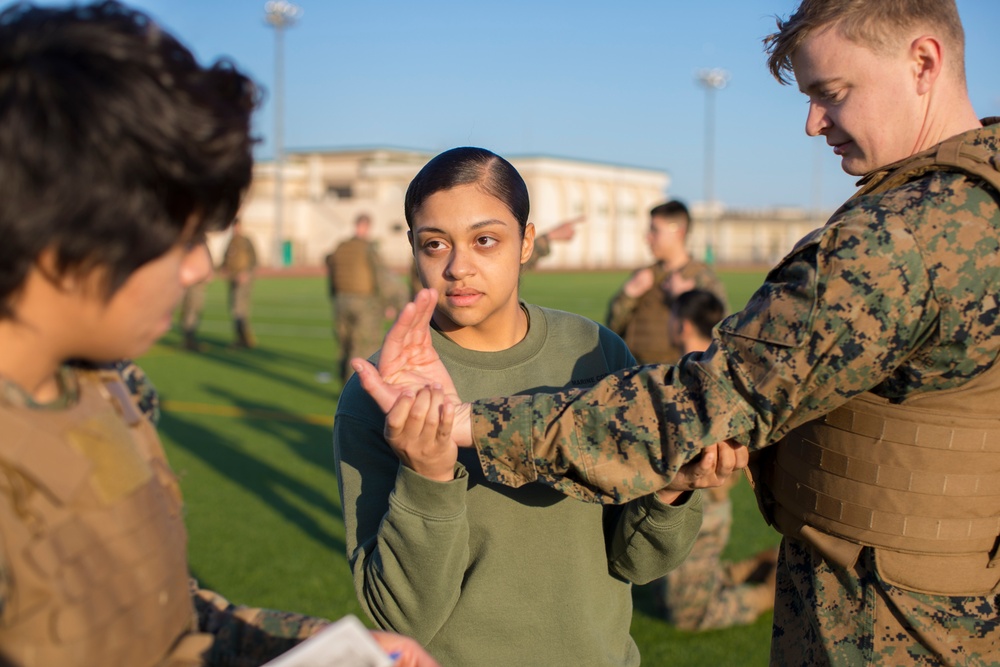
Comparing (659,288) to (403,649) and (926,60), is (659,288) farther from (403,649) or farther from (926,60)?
(403,649)

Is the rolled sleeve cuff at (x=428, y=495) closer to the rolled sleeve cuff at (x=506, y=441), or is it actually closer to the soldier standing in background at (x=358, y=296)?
the rolled sleeve cuff at (x=506, y=441)

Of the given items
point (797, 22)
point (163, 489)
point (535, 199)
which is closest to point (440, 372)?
point (163, 489)

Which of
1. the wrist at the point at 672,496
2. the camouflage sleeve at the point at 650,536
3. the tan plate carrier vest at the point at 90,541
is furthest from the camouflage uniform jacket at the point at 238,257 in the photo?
the tan plate carrier vest at the point at 90,541

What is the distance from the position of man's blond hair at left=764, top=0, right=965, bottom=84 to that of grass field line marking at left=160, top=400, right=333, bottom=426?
902 cm

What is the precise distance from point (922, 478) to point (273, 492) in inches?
258

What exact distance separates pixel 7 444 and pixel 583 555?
1517 mm

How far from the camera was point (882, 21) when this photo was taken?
204 cm

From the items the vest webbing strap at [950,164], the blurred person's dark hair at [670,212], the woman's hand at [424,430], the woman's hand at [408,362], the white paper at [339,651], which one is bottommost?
the white paper at [339,651]

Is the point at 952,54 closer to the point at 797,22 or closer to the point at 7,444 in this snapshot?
the point at 797,22

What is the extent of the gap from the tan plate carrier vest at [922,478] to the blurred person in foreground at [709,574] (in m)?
2.74

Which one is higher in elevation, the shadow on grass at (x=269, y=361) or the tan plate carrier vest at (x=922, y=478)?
the tan plate carrier vest at (x=922, y=478)

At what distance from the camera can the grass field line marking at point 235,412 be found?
35.7 ft

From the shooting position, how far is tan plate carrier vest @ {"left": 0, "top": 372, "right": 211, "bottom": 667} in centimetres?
124

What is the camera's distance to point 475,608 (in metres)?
2.28
